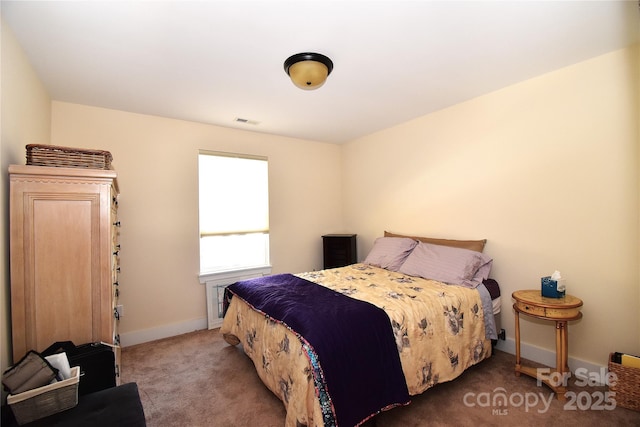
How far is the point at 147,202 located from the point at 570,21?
3.88m

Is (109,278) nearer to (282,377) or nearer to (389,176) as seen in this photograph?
(282,377)

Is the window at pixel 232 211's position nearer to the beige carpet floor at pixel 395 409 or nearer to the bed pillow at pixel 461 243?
the beige carpet floor at pixel 395 409

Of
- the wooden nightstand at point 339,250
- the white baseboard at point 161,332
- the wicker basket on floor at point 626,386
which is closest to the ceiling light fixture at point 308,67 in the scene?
the wooden nightstand at point 339,250

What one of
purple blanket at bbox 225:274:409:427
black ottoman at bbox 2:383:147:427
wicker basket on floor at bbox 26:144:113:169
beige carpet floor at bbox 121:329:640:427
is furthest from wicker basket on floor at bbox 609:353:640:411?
wicker basket on floor at bbox 26:144:113:169

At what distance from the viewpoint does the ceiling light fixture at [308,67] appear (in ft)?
6.53

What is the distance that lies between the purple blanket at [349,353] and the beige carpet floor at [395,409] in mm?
234

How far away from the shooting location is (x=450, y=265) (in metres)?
2.65

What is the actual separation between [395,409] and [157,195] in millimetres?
3099

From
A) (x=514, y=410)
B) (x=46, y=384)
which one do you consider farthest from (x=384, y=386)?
(x=46, y=384)

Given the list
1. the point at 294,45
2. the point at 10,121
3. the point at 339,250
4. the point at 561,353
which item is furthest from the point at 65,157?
the point at 561,353

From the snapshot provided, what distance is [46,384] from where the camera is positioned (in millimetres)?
1239

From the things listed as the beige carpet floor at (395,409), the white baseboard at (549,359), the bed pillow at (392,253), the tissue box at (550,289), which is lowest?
the beige carpet floor at (395,409)

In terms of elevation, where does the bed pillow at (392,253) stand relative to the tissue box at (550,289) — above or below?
above

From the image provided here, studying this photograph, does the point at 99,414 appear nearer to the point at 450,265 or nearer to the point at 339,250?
the point at 450,265
